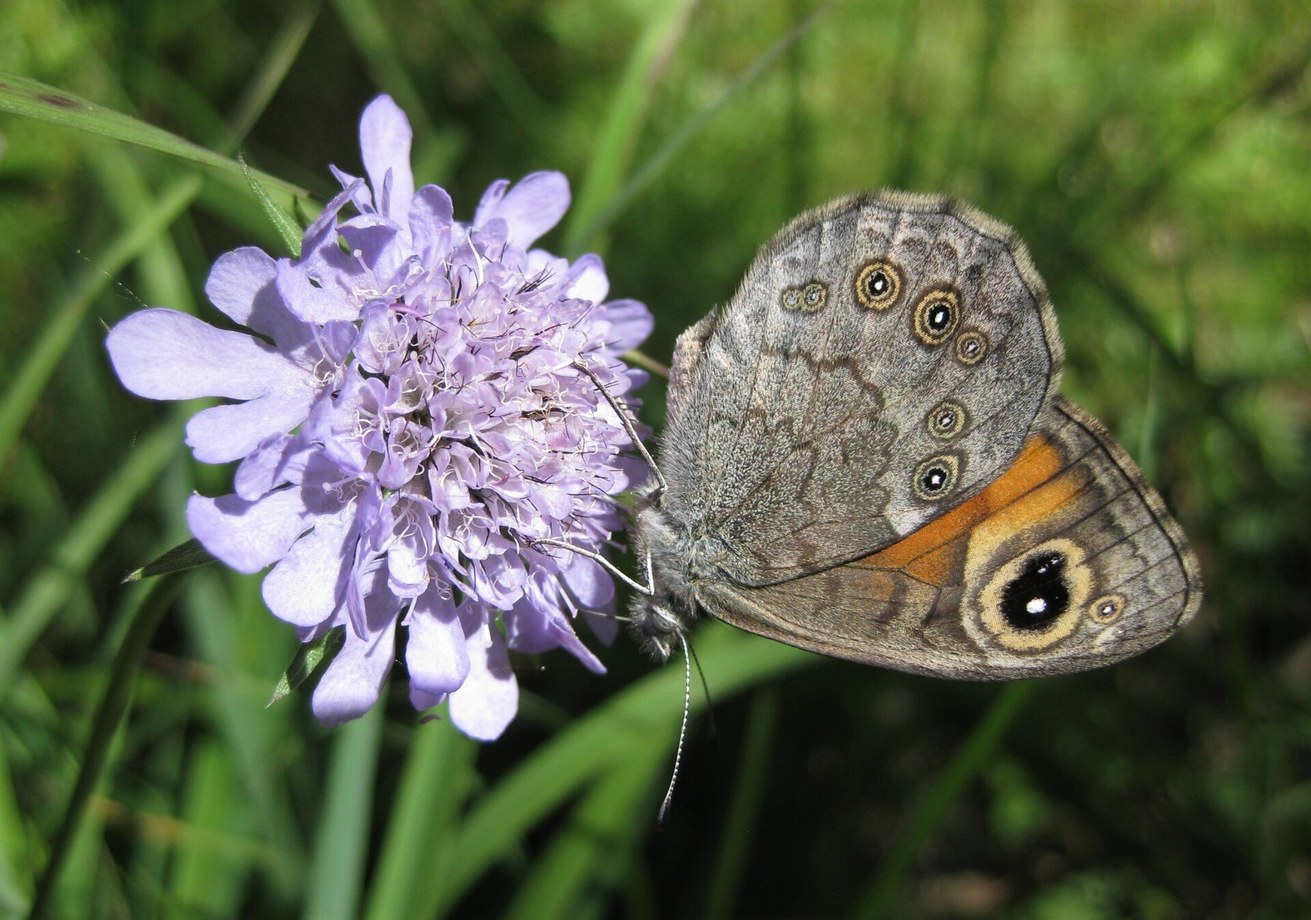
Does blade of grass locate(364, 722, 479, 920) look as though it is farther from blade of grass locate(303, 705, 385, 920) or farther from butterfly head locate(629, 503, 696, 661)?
butterfly head locate(629, 503, 696, 661)

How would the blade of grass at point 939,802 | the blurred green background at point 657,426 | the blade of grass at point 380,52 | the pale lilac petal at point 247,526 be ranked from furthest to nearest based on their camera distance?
the blade of grass at point 380,52
the blurred green background at point 657,426
the blade of grass at point 939,802
the pale lilac petal at point 247,526

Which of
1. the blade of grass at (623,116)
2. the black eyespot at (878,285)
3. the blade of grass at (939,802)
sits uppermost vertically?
the blade of grass at (623,116)

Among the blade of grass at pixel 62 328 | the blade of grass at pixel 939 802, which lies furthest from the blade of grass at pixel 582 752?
the blade of grass at pixel 62 328

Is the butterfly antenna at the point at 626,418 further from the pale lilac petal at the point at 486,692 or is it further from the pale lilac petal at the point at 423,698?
the pale lilac petal at the point at 423,698

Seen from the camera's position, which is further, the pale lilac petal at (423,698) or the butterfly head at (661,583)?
the butterfly head at (661,583)

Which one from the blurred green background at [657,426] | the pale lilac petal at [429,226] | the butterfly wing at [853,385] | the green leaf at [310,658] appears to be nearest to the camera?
the green leaf at [310,658]

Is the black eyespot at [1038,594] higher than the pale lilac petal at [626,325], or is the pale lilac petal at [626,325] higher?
the pale lilac petal at [626,325]
